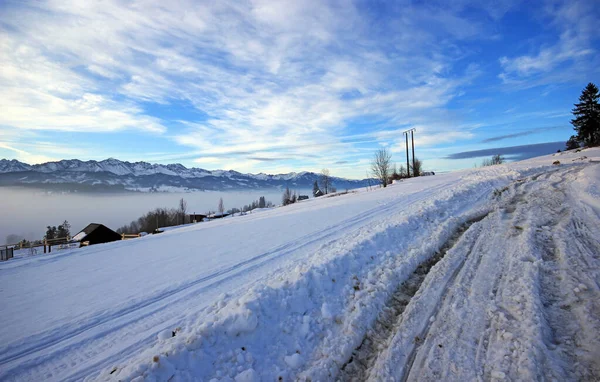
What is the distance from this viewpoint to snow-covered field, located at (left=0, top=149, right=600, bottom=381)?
10.7 feet

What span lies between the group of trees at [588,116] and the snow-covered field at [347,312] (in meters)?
57.3

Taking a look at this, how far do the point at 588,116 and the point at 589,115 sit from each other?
0.19 m

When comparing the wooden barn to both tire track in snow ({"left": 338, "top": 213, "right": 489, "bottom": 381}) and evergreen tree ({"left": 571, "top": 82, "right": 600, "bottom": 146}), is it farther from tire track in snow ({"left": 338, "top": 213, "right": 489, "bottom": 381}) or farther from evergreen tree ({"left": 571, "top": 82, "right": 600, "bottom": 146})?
evergreen tree ({"left": 571, "top": 82, "right": 600, "bottom": 146})

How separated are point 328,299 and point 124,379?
3206 millimetres

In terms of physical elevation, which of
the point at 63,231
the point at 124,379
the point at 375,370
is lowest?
the point at 63,231

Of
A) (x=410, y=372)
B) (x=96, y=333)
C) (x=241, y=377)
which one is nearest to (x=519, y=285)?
(x=410, y=372)

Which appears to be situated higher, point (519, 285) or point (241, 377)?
point (519, 285)

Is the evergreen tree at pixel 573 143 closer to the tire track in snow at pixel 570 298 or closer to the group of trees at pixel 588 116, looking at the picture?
the group of trees at pixel 588 116

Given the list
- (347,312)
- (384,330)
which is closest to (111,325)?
(347,312)

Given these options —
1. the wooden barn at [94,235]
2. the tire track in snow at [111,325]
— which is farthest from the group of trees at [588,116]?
the wooden barn at [94,235]

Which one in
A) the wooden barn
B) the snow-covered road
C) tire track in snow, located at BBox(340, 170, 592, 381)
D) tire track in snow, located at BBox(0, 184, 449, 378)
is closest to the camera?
the snow-covered road

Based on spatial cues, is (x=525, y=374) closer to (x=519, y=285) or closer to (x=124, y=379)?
(x=519, y=285)

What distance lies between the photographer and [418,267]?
587 cm

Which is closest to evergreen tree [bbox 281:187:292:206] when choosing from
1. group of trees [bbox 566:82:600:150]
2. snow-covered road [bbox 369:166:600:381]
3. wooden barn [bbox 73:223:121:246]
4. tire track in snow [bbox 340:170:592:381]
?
wooden barn [bbox 73:223:121:246]
